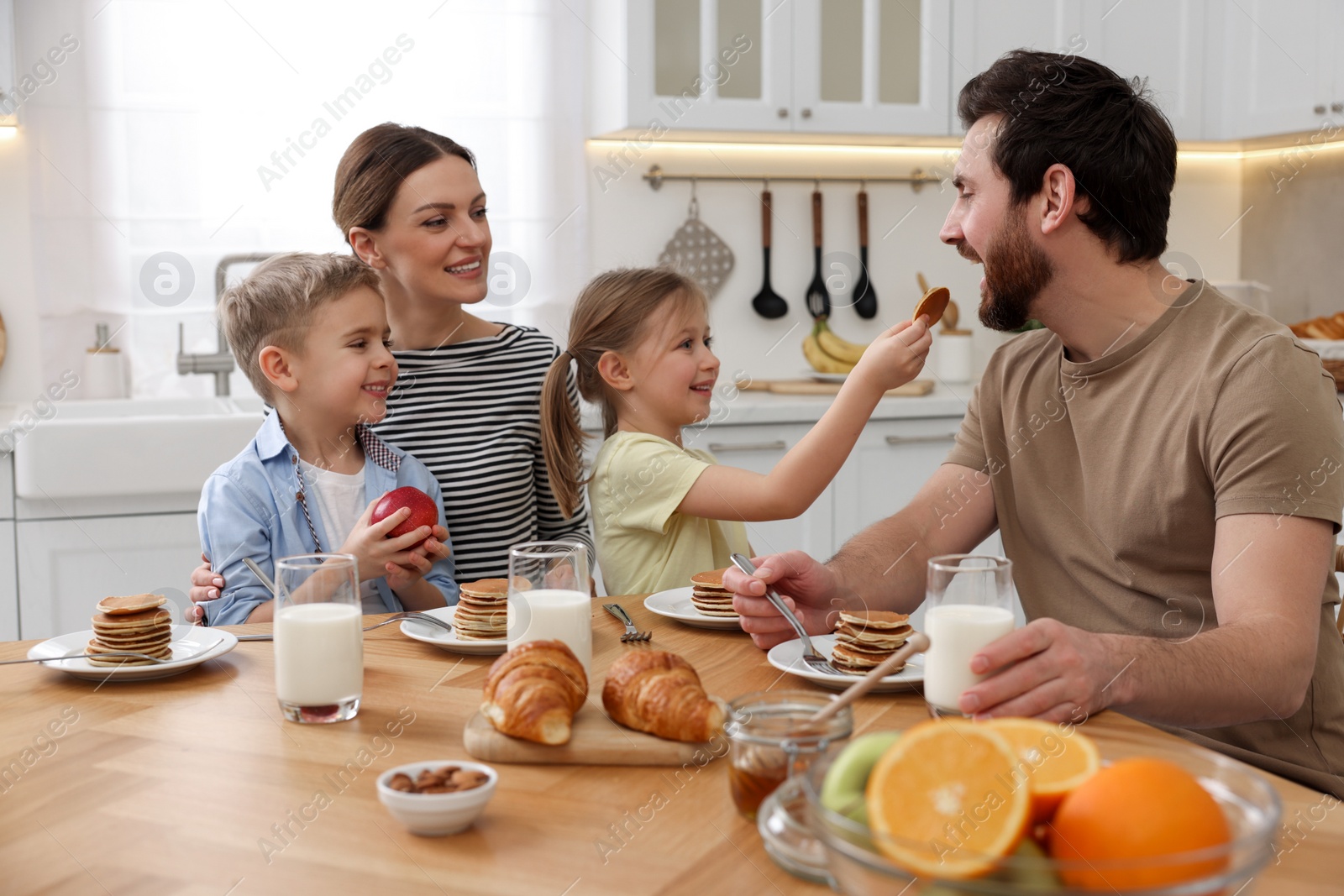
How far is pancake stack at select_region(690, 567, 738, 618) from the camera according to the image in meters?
1.38

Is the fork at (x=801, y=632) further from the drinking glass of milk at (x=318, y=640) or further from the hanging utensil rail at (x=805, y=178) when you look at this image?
the hanging utensil rail at (x=805, y=178)

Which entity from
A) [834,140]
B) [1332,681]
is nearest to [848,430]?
[1332,681]

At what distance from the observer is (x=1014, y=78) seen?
5.12ft

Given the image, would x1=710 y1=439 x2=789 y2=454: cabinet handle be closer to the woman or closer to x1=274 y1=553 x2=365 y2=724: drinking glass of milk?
the woman

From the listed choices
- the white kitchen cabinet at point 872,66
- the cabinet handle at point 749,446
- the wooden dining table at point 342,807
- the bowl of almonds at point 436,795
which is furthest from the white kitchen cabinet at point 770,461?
the bowl of almonds at point 436,795

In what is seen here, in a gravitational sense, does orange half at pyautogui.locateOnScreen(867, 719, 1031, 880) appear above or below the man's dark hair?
below

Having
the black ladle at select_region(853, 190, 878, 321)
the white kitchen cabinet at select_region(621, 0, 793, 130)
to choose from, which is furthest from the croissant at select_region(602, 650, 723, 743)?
the black ladle at select_region(853, 190, 878, 321)

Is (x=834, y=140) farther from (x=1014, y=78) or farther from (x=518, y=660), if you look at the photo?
(x=518, y=660)

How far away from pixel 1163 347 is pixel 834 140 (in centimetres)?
231

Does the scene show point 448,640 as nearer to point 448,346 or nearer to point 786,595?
point 786,595

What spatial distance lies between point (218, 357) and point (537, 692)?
246 centimetres

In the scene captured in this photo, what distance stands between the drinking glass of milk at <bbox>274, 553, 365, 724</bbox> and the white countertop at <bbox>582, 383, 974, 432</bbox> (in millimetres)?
1812

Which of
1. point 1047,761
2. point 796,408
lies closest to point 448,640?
point 1047,761

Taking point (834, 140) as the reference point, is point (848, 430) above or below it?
below
